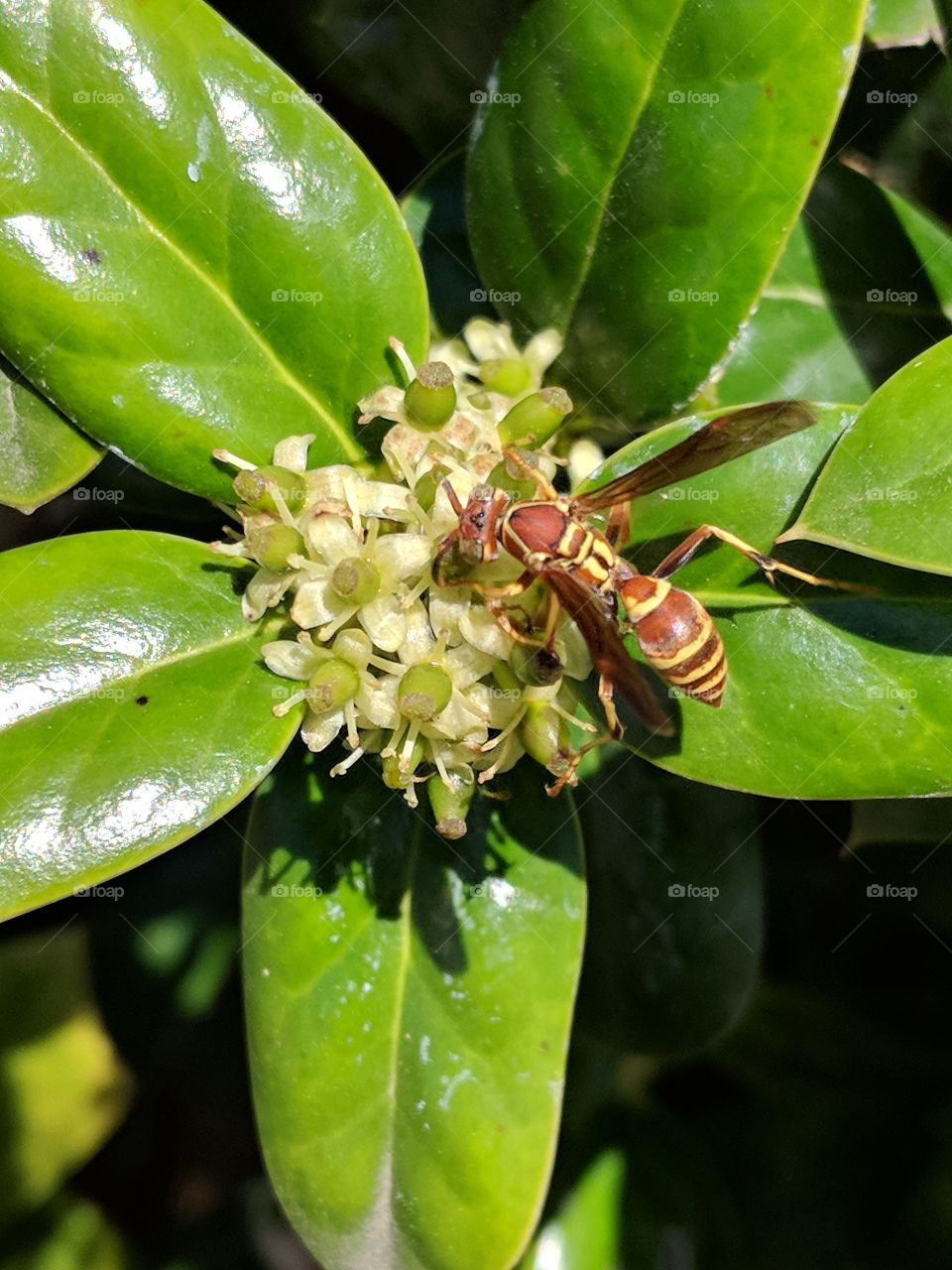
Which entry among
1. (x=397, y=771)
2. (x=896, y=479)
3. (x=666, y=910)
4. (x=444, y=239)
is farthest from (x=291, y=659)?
(x=666, y=910)

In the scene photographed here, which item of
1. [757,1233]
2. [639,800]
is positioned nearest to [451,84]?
[639,800]

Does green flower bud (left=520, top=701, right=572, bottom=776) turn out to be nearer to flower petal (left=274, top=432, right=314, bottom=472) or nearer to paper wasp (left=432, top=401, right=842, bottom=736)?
paper wasp (left=432, top=401, right=842, bottom=736)

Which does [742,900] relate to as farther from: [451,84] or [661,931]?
[451,84]

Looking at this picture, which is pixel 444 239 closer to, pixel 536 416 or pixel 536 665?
pixel 536 416

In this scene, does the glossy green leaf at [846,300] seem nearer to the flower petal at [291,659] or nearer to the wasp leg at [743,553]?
the wasp leg at [743,553]

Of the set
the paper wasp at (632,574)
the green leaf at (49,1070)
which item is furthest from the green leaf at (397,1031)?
the green leaf at (49,1070)

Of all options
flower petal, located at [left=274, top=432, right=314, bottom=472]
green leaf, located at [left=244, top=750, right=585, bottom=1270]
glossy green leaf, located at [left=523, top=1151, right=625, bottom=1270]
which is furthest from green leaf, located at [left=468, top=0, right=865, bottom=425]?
glossy green leaf, located at [left=523, top=1151, right=625, bottom=1270]
